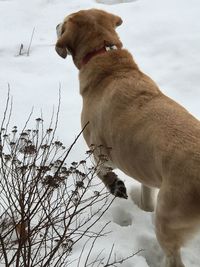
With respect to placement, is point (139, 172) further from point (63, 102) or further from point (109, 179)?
point (63, 102)

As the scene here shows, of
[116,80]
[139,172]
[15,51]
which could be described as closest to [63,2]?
[15,51]

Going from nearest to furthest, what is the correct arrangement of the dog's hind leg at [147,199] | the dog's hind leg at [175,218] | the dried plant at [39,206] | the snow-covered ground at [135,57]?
the dried plant at [39,206]
the dog's hind leg at [175,218]
the snow-covered ground at [135,57]
the dog's hind leg at [147,199]

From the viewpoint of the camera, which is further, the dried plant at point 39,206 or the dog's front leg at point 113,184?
the dog's front leg at point 113,184

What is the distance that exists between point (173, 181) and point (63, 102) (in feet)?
9.43

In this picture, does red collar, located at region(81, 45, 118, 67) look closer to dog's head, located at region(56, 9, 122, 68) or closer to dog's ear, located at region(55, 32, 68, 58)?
dog's head, located at region(56, 9, 122, 68)

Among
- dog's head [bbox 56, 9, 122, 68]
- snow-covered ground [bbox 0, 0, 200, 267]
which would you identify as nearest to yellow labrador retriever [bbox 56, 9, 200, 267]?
dog's head [bbox 56, 9, 122, 68]

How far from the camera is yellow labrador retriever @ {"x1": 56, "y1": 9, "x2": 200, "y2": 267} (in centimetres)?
252

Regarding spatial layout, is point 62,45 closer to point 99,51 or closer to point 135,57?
point 99,51

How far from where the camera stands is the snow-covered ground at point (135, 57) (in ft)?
11.3

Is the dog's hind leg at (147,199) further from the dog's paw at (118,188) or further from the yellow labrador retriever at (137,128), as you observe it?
the dog's paw at (118,188)

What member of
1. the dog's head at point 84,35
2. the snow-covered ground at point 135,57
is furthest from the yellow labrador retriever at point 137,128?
the snow-covered ground at point 135,57

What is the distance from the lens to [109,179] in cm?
377

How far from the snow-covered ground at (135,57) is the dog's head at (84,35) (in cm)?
A: 107

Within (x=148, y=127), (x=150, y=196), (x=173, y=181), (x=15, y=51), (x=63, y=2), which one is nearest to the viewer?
(x=173, y=181)
